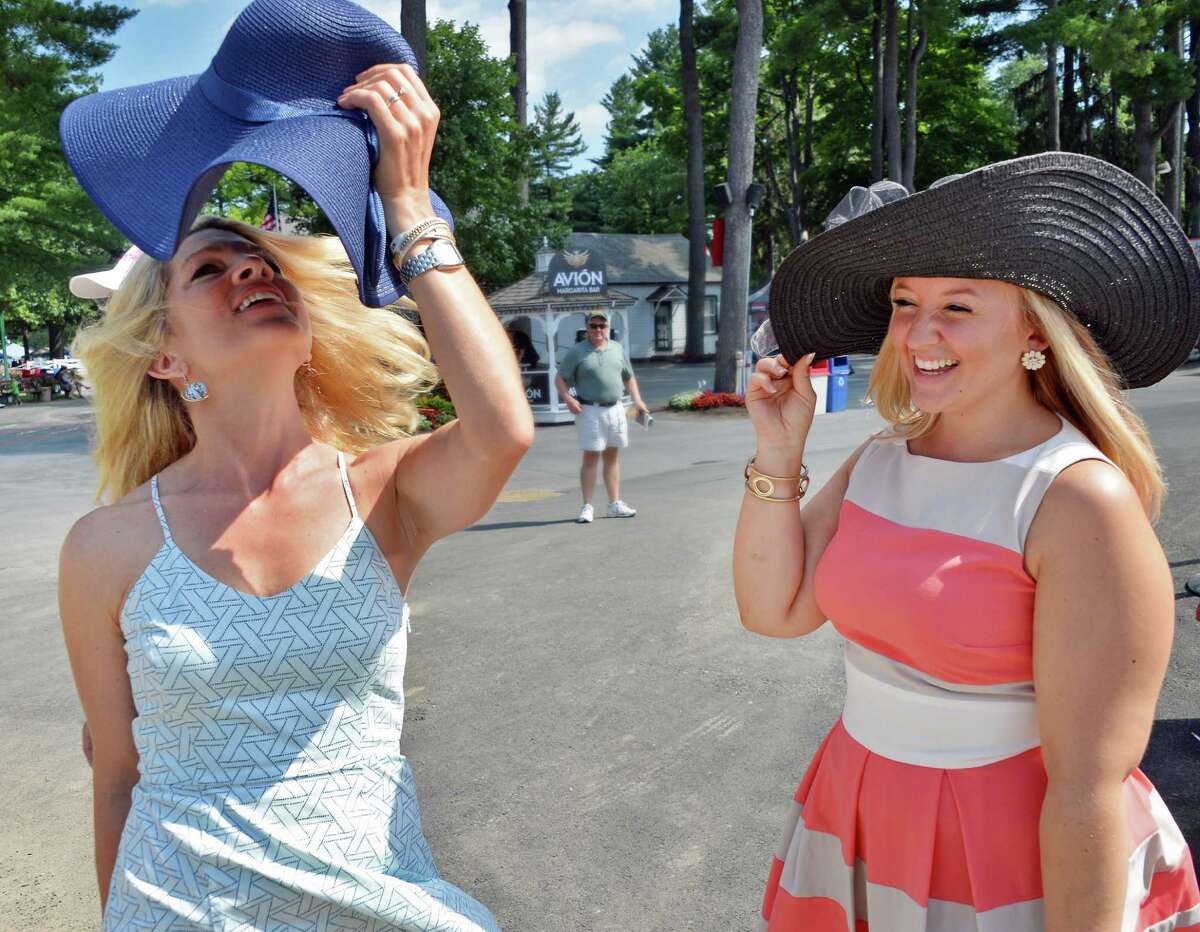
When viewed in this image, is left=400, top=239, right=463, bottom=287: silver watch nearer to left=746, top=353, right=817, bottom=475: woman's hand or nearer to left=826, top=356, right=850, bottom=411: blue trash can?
left=746, top=353, right=817, bottom=475: woman's hand

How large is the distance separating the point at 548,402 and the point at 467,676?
1571 cm

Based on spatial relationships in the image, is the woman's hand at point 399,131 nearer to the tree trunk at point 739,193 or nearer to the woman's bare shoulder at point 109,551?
the woman's bare shoulder at point 109,551

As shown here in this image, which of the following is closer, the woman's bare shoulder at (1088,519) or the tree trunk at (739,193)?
the woman's bare shoulder at (1088,519)

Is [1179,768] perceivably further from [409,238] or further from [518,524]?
[518,524]

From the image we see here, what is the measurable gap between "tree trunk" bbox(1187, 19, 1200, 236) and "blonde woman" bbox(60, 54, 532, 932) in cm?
3680

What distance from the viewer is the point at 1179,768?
13.4ft

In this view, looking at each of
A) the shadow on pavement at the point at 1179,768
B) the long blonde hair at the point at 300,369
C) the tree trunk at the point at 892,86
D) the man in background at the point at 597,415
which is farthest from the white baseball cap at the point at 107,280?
the tree trunk at the point at 892,86

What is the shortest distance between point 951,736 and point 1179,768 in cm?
300

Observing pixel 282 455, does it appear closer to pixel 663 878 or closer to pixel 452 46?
pixel 663 878

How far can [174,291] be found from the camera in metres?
1.89

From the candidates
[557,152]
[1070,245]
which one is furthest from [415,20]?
[557,152]

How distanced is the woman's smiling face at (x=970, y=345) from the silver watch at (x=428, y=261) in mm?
876

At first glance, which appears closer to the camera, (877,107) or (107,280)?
(107,280)

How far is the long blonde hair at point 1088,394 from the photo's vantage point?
1797mm
